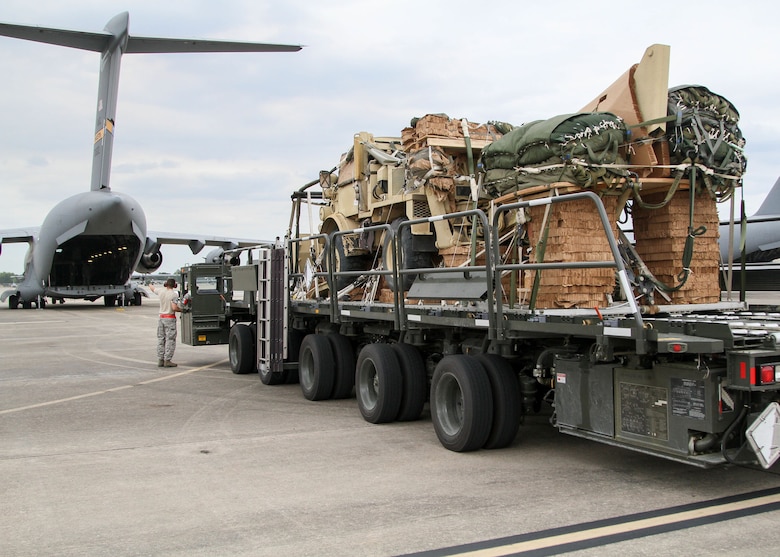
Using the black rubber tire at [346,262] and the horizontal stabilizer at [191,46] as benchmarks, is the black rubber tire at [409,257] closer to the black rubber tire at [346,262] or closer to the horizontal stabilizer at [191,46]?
the black rubber tire at [346,262]

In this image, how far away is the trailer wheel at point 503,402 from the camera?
287 inches

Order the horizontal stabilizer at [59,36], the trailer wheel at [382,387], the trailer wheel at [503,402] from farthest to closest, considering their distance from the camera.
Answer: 1. the horizontal stabilizer at [59,36]
2. the trailer wheel at [382,387]
3. the trailer wheel at [503,402]

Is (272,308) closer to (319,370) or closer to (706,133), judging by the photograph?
(319,370)

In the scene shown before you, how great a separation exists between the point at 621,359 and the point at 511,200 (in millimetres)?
2407

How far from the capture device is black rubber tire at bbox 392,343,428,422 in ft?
29.6

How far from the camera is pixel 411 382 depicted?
9.02 metres

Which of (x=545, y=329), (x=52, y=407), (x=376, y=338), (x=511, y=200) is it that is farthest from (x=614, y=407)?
(x=52, y=407)

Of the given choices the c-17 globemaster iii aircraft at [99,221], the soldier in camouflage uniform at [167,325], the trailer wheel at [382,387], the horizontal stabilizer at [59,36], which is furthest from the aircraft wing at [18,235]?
the trailer wheel at [382,387]

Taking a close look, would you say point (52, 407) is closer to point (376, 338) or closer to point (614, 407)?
point (376, 338)

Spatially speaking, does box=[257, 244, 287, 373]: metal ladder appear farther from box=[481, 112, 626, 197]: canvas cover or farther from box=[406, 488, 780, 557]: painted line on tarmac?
box=[406, 488, 780, 557]: painted line on tarmac

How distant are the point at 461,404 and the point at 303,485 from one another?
2.03 metres

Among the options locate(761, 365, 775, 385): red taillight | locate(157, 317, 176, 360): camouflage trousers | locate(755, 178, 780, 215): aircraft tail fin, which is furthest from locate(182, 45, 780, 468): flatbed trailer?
locate(755, 178, 780, 215): aircraft tail fin

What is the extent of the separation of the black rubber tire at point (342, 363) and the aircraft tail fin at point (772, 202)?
20.2m

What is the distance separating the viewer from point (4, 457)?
753cm
